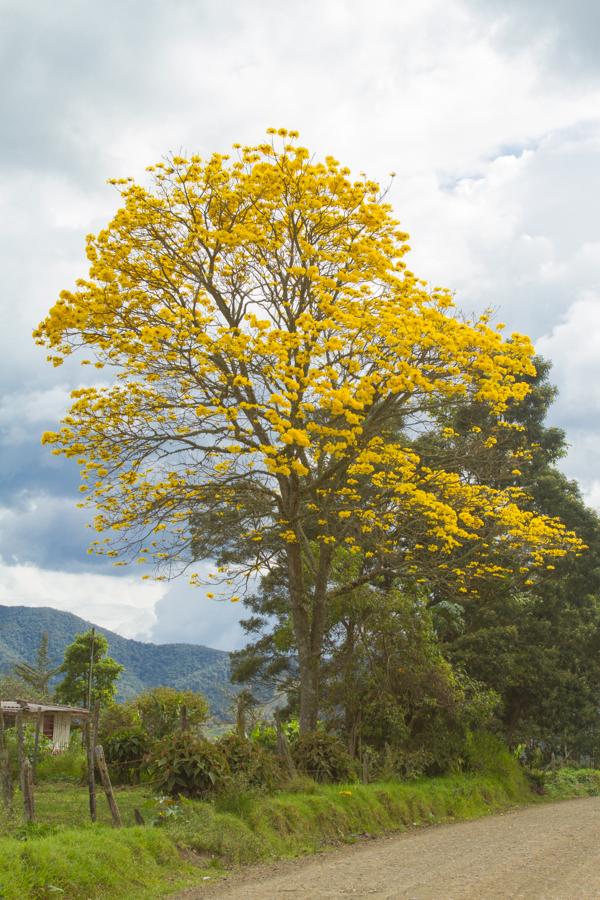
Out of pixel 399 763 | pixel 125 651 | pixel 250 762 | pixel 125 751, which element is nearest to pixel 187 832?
pixel 250 762

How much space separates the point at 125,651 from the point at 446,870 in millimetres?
144624

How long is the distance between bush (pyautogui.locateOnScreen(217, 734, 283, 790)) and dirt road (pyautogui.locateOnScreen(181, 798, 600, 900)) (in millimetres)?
1809

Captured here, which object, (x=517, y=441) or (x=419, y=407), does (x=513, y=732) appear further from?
(x=419, y=407)

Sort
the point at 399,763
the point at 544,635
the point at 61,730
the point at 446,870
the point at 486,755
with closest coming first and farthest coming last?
the point at 446,870
the point at 399,763
the point at 486,755
the point at 544,635
the point at 61,730

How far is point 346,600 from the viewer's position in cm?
2048

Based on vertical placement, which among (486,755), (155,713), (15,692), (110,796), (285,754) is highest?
(15,692)

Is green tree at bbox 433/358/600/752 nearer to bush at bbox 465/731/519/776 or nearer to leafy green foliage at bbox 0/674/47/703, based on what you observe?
bush at bbox 465/731/519/776

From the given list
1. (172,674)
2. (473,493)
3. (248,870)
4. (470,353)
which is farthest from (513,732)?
(172,674)

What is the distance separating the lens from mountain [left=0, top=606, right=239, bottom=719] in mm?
136375

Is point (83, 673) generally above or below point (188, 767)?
above

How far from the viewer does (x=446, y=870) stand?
32.6 feet

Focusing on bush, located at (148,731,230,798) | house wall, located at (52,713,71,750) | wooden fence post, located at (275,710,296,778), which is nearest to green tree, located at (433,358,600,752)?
wooden fence post, located at (275,710,296,778)

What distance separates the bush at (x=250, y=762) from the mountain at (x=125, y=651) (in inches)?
4780

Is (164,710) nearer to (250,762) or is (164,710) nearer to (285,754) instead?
(285,754)
